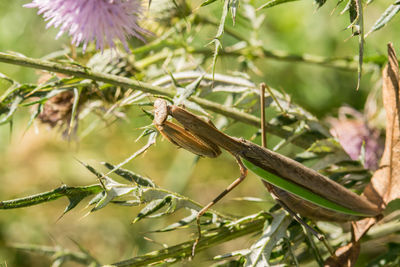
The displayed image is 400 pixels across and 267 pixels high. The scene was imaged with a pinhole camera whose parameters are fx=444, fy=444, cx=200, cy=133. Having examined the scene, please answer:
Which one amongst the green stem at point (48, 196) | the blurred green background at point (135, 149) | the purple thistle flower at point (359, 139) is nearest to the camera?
the green stem at point (48, 196)

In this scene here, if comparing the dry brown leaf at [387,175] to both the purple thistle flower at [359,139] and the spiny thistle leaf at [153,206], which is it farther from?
the spiny thistle leaf at [153,206]

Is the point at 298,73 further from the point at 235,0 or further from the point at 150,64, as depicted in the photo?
the point at 235,0

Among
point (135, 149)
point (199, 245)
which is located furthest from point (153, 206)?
point (135, 149)

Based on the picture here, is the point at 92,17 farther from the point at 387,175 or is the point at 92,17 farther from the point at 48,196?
the point at 387,175

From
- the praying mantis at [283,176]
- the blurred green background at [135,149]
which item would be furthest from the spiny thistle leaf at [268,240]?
the blurred green background at [135,149]

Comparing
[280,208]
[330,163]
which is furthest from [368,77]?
[280,208]
